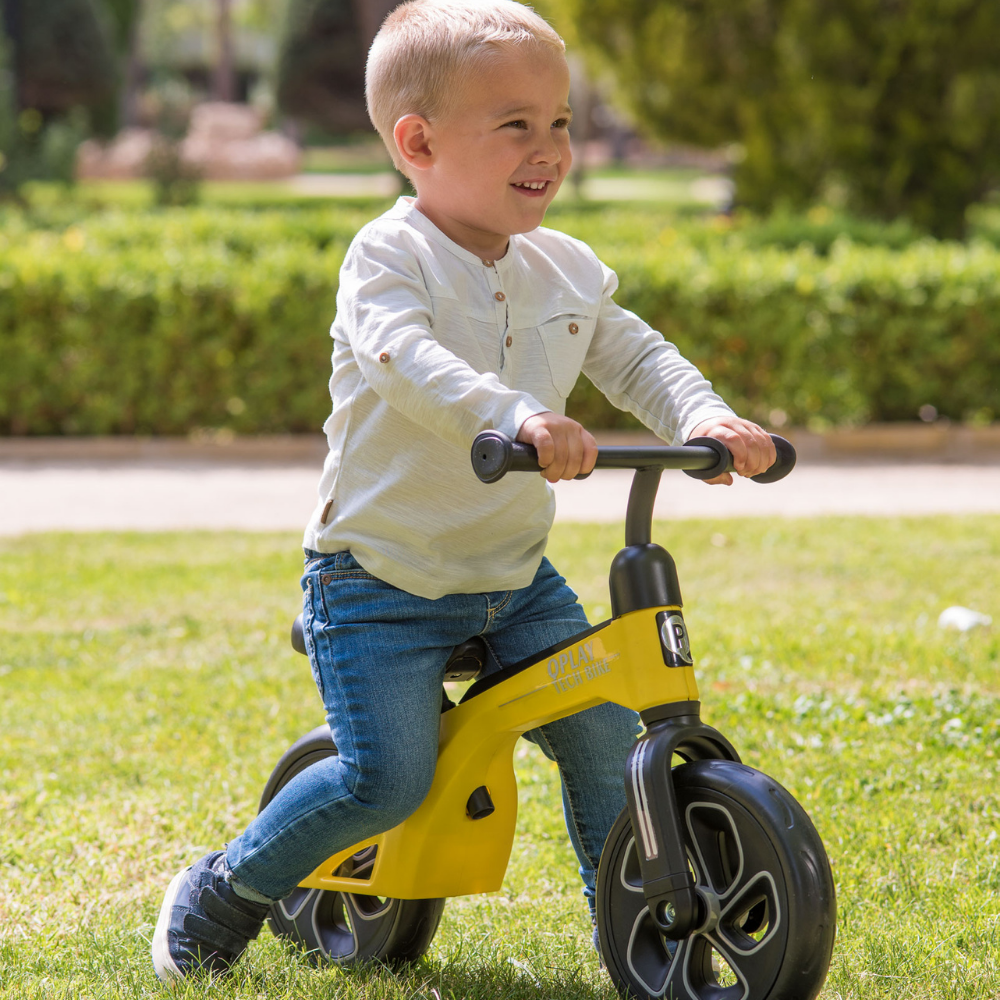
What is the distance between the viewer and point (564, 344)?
2.41m

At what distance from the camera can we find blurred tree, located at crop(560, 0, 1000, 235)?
14.4 metres

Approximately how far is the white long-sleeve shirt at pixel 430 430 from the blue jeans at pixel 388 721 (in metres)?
0.06

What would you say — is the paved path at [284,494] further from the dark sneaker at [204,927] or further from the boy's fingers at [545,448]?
the boy's fingers at [545,448]

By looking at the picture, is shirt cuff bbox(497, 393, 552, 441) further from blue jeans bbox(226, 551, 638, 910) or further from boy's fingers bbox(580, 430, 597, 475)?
blue jeans bbox(226, 551, 638, 910)

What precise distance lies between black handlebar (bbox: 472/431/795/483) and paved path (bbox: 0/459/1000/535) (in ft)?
16.5

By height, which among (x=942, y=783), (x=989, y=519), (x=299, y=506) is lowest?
(x=299, y=506)

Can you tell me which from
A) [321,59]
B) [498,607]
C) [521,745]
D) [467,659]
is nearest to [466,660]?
[467,659]

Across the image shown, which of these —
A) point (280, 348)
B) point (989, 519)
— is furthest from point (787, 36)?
point (989, 519)

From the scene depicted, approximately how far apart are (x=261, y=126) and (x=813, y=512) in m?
50.0

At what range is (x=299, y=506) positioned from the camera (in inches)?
310

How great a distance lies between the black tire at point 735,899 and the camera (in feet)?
6.65

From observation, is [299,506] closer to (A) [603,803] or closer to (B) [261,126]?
(A) [603,803]

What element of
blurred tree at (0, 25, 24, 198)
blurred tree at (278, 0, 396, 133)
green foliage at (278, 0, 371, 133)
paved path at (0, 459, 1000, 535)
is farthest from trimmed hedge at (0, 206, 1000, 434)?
green foliage at (278, 0, 371, 133)

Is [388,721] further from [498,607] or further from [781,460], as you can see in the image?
[781,460]
